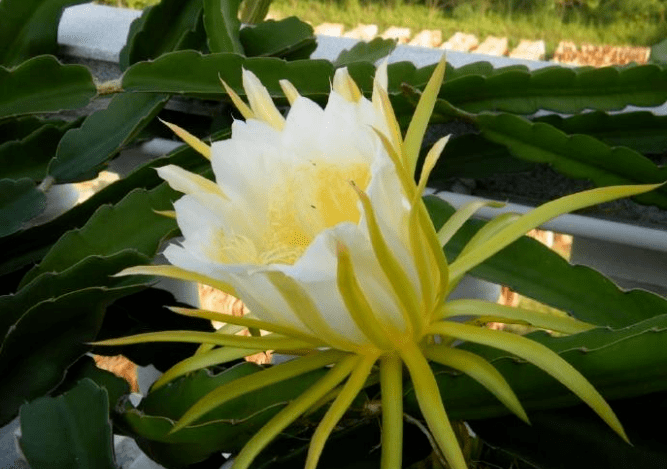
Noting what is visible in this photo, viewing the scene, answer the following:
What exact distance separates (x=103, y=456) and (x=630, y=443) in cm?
32

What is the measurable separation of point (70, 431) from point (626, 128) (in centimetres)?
47

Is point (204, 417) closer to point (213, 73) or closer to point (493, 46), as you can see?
point (213, 73)

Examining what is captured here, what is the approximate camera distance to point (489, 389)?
0.47m

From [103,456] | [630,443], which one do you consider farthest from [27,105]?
Answer: [630,443]

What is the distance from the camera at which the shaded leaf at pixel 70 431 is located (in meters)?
0.60

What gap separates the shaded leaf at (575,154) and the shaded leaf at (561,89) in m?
0.05

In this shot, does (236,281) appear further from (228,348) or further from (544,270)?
(544,270)

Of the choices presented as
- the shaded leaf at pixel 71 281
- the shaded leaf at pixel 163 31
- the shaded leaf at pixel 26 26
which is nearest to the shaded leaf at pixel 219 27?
the shaded leaf at pixel 163 31

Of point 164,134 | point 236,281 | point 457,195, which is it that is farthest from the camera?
point 164,134

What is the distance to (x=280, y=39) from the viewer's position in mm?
951

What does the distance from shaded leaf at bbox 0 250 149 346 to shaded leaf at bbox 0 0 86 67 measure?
14.7 inches

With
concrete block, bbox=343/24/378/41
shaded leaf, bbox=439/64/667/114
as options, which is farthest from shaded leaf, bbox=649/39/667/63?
concrete block, bbox=343/24/378/41

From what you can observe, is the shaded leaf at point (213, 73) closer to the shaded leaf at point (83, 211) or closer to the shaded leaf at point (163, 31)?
the shaded leaf at point (83, 211)

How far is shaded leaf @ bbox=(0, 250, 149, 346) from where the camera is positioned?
67cm
